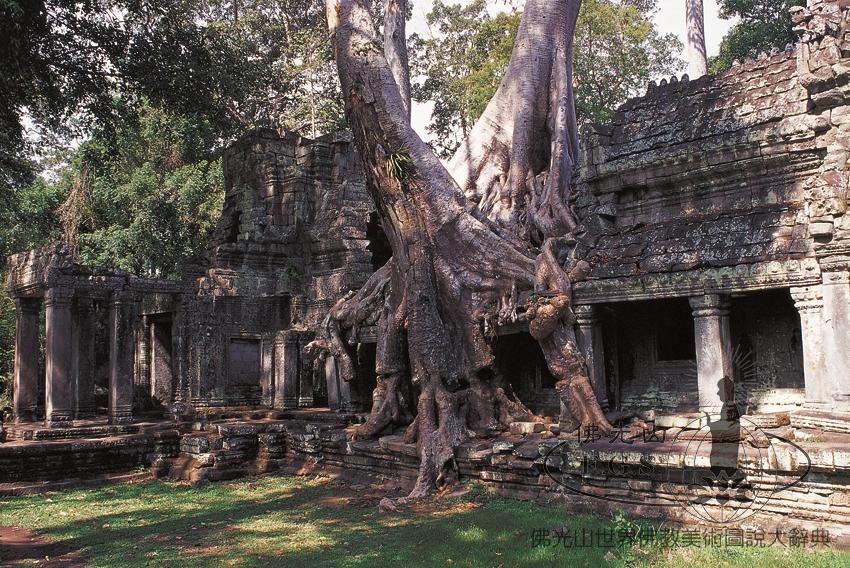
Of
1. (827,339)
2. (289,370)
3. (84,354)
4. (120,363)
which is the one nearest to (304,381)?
(289,370)

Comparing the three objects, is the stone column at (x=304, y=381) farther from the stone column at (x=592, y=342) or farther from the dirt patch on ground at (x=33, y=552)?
the dirt patch on ground at (x=33, y=552)

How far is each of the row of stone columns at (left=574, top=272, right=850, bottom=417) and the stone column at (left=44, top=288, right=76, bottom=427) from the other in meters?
10.6

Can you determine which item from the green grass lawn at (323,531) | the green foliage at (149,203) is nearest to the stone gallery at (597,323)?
the green grass lawn at (323,531)

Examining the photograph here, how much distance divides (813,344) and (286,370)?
396 inches

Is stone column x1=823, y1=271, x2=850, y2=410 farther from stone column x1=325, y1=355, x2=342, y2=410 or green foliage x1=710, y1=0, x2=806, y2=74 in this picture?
green foliage x1=710, y1=0, x2=806, y2=74

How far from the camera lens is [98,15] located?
15.2 metres

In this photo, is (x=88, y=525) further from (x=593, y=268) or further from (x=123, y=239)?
(x=123, y=239)

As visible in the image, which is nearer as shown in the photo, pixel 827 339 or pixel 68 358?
pixel 827 339

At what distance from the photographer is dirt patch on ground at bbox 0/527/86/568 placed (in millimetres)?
7062

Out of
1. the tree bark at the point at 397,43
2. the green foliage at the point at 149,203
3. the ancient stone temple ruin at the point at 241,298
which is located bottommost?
the ancient stone temple ruin at the point at 241,298

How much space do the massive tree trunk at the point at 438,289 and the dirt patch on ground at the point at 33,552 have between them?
3701 millimetres

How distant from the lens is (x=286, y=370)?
15273 millimetres

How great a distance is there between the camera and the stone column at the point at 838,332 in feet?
24.6

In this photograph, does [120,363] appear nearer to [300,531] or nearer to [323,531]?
[300,531]
